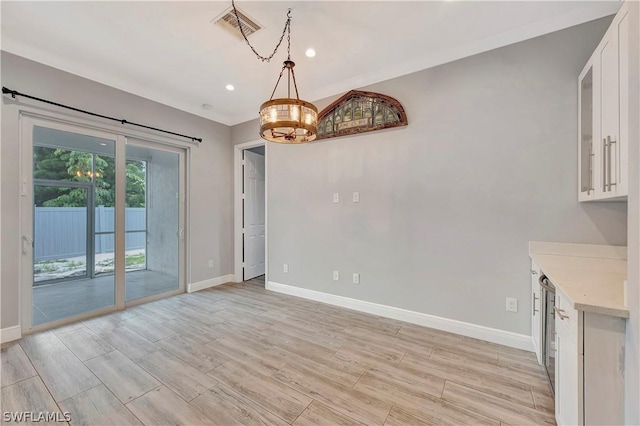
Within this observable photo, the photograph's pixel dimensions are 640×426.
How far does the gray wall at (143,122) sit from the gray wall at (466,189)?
6.60ft

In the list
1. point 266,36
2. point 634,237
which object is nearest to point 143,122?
point 266,36

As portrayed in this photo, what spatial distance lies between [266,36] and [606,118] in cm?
282

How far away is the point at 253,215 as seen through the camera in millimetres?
5133

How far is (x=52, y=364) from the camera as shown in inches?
86.6

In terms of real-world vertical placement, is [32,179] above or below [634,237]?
above

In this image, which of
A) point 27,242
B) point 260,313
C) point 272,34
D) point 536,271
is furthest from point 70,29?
point 536,271

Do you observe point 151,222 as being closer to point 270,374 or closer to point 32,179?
point 32,179

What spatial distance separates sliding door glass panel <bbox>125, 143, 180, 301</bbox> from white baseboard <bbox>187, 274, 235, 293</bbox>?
8.4 inches

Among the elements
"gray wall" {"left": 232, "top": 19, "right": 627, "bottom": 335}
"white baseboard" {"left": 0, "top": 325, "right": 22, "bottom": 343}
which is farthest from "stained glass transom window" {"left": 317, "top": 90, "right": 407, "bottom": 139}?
"white baseboard" {"left": 0, "top": 325, "right": 22, "bottom": 343}

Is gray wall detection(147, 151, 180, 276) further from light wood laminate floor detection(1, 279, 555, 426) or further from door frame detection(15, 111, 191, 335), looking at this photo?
light wood laminate floor detection(1, 279, 555, 426)

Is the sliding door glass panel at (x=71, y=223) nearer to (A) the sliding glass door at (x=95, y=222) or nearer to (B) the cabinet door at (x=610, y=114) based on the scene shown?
(A) the sliding glass door at (x=95, y=222)

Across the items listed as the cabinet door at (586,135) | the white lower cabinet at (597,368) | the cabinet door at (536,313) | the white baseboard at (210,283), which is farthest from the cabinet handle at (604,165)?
the white baseboard at (210,283)

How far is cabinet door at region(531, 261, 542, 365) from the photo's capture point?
6.71 ft

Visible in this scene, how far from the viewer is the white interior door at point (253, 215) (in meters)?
4.96
